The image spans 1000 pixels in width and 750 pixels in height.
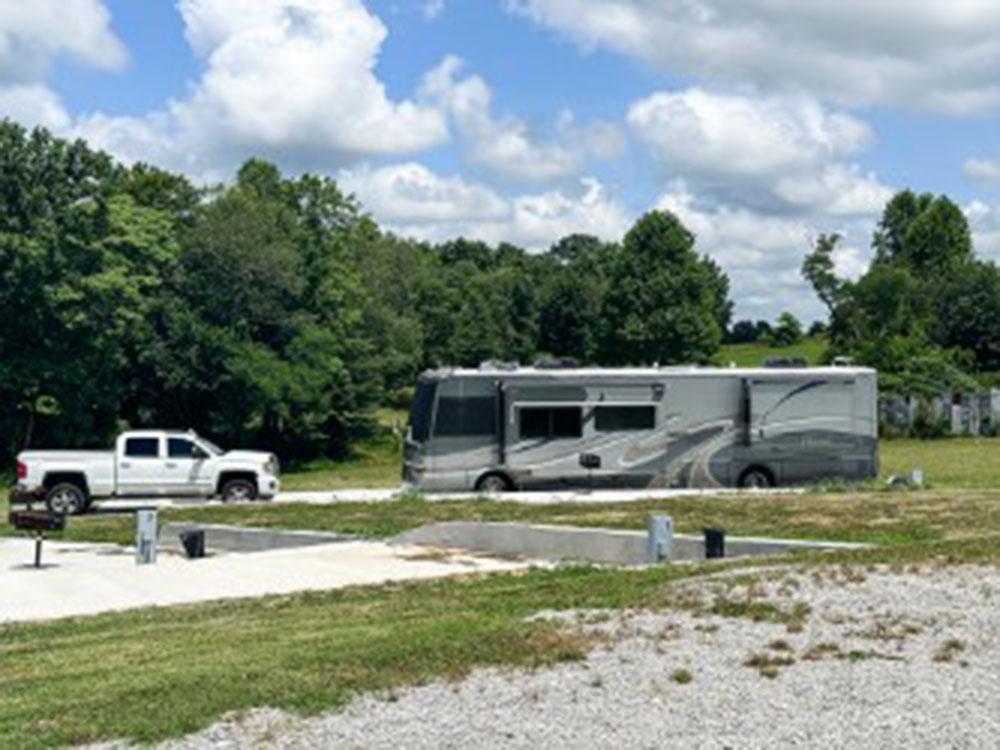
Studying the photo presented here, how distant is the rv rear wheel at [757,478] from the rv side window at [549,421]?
146 inches

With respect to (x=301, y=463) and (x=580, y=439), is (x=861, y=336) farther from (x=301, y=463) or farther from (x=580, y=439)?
(x=580, y=439)

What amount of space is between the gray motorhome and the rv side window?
21mm

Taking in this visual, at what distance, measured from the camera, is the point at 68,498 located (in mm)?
27516

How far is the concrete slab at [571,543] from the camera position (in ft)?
54.8

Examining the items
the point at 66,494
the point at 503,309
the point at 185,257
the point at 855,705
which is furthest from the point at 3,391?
the point at 503,309

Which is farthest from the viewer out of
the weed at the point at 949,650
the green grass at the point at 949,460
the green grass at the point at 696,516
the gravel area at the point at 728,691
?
the green grass at the point at 949,460

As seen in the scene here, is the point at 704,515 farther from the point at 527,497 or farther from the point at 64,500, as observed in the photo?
the point at 64,500

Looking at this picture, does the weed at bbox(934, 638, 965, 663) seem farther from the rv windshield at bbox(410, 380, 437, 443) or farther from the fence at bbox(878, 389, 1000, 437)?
the fence at bbox(878, 389, 1000, 437)

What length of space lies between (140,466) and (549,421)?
334 inches

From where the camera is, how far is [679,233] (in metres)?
76.9

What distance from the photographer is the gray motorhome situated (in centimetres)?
2778

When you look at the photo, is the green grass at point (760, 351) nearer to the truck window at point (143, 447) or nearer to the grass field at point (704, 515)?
the truck window at point (143, 447)

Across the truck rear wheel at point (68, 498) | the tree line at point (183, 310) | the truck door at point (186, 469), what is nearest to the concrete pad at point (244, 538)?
the truck rear wheel at point (68, 498)

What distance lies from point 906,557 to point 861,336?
6784 centimetres
